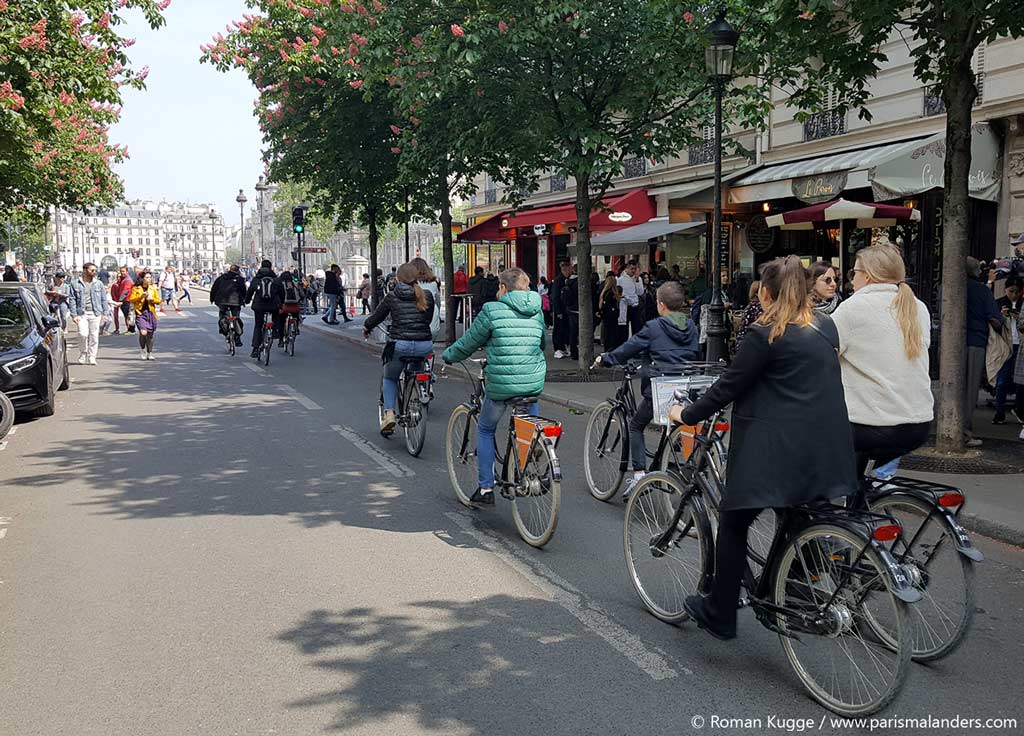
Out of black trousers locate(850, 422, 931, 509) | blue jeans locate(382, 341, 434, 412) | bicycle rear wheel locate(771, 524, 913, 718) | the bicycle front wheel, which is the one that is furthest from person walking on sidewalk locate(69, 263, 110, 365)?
bicycle rear wheel locate(771, 524, 913, 718)

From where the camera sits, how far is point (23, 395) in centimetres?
1186

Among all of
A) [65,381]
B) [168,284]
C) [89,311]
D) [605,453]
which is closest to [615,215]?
[89,311]

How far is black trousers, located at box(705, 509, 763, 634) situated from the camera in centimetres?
429

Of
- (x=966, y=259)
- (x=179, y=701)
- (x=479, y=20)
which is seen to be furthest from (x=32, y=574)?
(x=479, y=20)

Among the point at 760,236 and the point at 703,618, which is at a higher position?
the point at 760,236

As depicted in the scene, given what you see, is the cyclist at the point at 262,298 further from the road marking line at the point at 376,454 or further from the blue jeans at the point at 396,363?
the blue jeans at the point at 396,363

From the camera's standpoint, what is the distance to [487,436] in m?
7.07

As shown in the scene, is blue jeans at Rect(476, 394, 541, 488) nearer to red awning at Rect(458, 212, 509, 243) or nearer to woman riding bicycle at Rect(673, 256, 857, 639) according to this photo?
woman riding bicycle at Rect(673, 256, 857, 639)

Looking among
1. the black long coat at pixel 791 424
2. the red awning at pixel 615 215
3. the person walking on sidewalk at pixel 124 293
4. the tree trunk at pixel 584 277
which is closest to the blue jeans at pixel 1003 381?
→ the tree trunk at pixel 584 277

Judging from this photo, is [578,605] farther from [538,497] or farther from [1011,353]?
[1011,353]

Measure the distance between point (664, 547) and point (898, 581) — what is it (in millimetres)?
1499

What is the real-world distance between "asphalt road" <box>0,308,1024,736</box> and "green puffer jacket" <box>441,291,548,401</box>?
0.97m

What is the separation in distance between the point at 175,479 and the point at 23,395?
424 centimetres

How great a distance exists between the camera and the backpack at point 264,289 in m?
19.2
